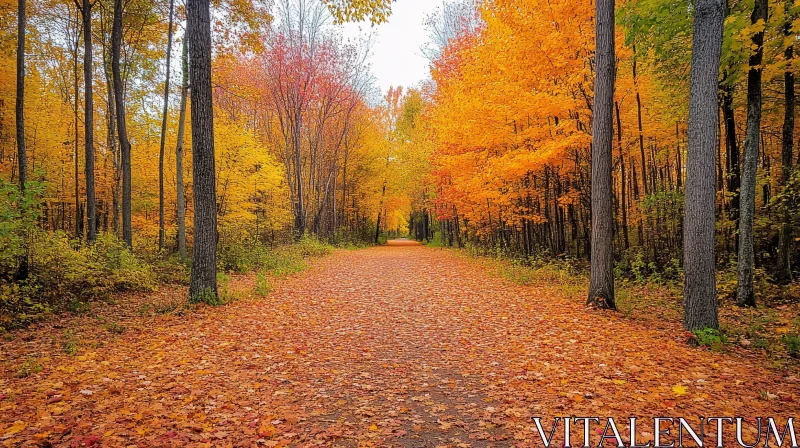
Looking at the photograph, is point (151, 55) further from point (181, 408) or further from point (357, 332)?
point (181, 408)

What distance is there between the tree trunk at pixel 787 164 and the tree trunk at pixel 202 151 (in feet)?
37.2

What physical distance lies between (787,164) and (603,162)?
14.5 feet

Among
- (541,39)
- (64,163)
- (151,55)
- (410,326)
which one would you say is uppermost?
(151,55)

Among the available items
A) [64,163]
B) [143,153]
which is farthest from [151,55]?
[64,163]

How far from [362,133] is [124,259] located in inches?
869

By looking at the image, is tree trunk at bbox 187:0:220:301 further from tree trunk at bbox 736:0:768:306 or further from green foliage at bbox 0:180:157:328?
tree trunk at bbox 736:0:768:306

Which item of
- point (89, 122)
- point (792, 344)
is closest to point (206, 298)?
point (89, 122)

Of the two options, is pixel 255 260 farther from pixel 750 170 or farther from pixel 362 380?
pixel 750 170

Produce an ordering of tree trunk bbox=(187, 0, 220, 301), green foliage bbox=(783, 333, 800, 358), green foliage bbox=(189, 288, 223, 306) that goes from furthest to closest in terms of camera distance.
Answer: green foliage bbox=(189, 288, 223, 306) < tree trunk bbox=(187, 0, 220, 301) < green foliage bbox=(783, 333, 800, 358)

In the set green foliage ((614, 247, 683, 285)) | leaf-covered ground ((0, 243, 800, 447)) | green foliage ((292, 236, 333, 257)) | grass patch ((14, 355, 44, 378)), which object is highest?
green foliage ((292, 236, 333, 257))

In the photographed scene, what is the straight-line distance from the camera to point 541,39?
10211mm

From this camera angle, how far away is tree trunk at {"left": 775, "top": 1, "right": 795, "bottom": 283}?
7.92 meters

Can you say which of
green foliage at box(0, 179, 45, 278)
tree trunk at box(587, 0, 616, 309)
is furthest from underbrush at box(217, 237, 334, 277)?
tree trunk at box(587, 0, 616, 309)

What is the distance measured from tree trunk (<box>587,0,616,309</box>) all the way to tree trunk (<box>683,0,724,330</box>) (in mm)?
1796
